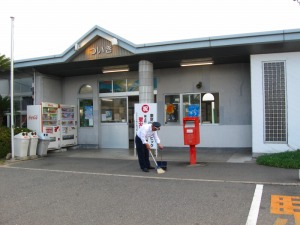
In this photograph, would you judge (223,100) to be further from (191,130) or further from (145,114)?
(191,130)

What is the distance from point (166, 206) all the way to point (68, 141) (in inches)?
404

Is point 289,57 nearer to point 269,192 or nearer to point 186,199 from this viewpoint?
point 269,192

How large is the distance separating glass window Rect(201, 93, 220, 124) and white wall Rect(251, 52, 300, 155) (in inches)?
89.3

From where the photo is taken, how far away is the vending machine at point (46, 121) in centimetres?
1377

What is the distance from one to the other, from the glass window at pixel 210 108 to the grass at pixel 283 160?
356cm

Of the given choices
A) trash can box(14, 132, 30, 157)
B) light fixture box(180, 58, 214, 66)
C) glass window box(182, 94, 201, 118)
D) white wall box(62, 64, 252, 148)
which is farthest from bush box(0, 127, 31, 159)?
light fixture box(180, 58, 214, 66)

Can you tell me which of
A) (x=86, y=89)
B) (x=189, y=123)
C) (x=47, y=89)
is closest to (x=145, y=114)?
(x=189, y=123)

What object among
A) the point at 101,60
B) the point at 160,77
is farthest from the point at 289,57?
the point at 101,60

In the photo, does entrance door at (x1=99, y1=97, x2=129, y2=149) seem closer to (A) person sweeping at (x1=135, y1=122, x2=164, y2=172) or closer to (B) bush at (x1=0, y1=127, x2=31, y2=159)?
(B) bush at (x1=0, y1=127, x2=31, y2=159)

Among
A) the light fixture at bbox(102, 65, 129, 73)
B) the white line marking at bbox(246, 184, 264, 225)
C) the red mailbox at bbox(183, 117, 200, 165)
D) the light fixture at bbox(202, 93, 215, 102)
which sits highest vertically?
the light fixture at bbox(102, 65, 129, 73)

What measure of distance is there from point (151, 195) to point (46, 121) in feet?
28.7

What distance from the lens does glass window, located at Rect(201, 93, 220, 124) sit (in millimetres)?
13643

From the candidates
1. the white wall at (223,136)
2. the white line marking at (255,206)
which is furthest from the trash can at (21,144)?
the white line marking at (255,206)

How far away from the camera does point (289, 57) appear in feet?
37.0
